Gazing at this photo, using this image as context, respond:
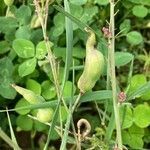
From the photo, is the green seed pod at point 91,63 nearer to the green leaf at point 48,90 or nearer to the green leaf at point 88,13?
the green leaf at point 48,90

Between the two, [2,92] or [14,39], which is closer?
[2,92]

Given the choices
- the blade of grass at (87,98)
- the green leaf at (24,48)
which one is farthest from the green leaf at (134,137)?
the green leaf at (24,48)

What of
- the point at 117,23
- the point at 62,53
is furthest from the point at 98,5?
the point at 62,53

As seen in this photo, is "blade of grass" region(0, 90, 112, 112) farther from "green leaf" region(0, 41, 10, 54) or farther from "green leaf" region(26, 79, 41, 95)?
"green leaf" region(0, 41, 10, 54)

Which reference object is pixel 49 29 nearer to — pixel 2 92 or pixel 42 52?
pixel 42 52

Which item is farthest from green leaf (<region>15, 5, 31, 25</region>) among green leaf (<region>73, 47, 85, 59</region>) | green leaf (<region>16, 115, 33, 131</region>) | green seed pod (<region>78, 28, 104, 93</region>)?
green seed pod (<region>78, 28, 104, 93</region>)
